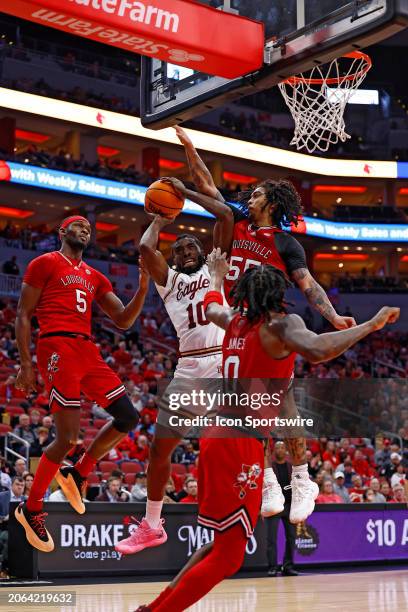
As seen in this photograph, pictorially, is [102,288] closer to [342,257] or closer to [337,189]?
[337,189]

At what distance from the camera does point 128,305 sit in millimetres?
8039

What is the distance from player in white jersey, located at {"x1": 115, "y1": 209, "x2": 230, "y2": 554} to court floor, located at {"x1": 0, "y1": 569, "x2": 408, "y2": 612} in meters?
1.49

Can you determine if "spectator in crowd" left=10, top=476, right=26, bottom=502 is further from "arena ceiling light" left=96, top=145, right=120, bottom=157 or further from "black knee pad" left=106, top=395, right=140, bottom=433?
"arena ceiling light" left=96, top=145, right=120, bottom=157

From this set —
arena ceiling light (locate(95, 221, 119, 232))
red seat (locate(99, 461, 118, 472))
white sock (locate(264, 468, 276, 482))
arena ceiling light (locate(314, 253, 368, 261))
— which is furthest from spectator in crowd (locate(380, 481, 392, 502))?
arena ceiling light (locate(314, 253, 368, 261))

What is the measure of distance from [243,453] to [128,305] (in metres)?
2.57

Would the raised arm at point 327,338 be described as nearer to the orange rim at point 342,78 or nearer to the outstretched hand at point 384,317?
the outstretched hand at point 384,317

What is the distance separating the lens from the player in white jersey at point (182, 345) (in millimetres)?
7465

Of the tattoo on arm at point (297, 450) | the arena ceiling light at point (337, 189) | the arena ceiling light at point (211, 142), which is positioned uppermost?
the arena ceiling light at point (337, 189)

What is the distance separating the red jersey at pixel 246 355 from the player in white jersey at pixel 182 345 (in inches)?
54.2

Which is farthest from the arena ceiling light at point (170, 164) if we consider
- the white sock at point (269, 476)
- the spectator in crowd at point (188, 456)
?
the white sock at point (269, 476)

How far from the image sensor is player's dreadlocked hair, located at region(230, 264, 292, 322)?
5.95 meters

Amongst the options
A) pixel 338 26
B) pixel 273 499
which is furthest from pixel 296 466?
pixel 338 26

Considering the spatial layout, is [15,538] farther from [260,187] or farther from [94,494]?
[260,187]

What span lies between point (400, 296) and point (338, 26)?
3080 centimetres
